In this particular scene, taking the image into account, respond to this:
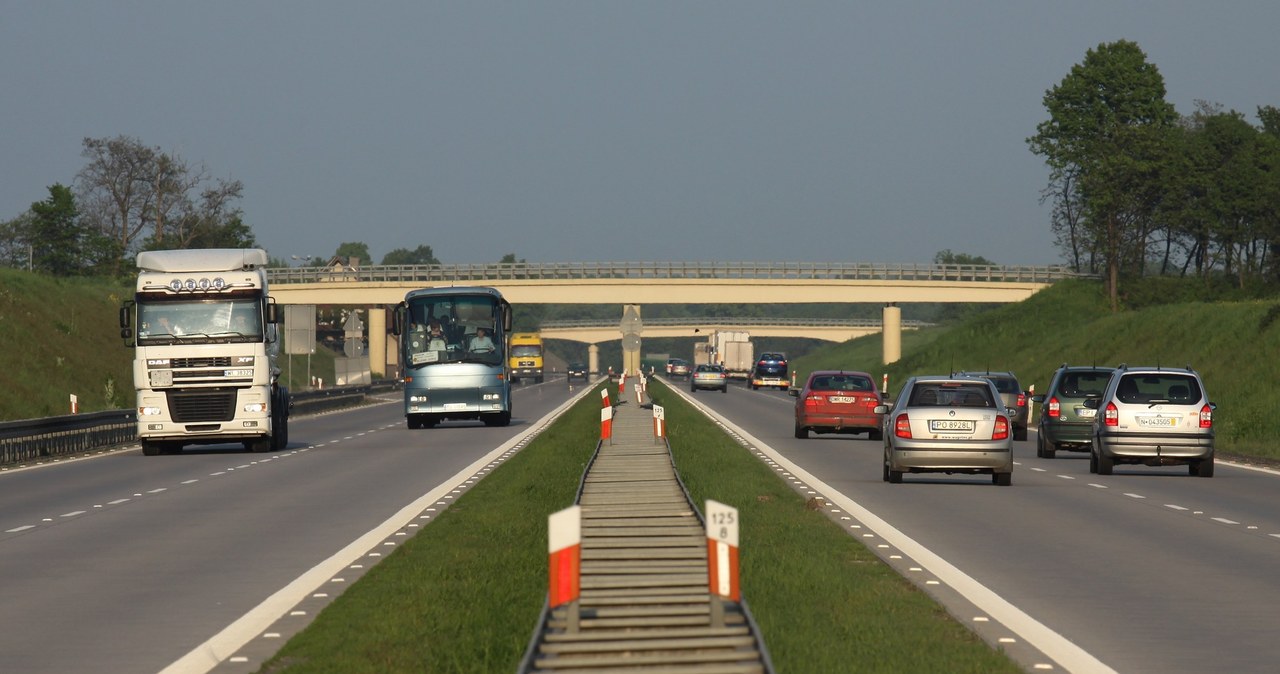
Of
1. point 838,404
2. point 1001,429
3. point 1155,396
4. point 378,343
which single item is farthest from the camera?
point 378,343

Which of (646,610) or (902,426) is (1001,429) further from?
(646,610)

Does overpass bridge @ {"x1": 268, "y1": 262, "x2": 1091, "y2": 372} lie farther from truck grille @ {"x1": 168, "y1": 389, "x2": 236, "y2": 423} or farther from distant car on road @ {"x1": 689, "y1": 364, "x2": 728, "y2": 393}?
truck grille @ {"x1": 168, "y1": 389, "x2": 236, "y2": 423}

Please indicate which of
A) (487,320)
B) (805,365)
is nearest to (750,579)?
(487,320)

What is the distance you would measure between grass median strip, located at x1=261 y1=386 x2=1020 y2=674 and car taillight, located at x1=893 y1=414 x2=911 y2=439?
4464 millimetres

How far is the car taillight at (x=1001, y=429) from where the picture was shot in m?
25.5

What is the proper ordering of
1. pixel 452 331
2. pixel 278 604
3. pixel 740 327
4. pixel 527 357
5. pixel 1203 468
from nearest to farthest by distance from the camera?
pixel 278 604 → pixel 1203 468 → pixel 452 331 → pixel 527 357 → pixel 740 327

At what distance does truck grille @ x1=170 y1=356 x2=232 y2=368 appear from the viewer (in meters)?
34.4

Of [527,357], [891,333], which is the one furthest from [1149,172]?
[527,357]

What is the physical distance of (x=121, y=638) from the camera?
11.5m

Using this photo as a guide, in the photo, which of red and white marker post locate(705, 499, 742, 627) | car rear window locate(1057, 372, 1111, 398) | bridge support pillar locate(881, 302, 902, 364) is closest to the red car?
car rear window locate(1057, 372, 1111, 398)

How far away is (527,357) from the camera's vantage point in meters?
134

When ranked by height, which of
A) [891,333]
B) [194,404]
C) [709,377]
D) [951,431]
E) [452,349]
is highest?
[891,333]

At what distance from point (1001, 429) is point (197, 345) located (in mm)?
15653

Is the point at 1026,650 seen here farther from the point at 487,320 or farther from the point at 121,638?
the point at 487,320
